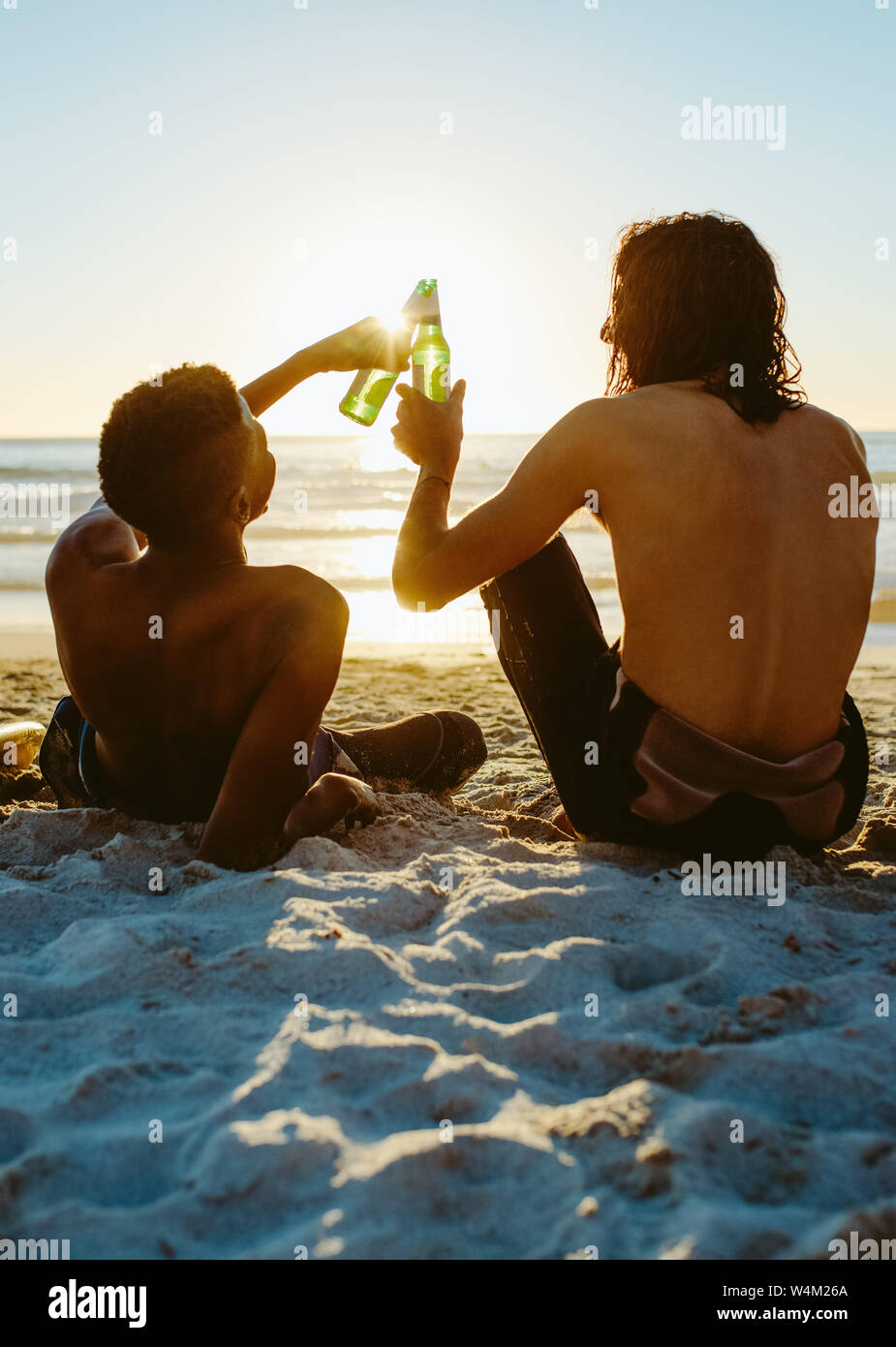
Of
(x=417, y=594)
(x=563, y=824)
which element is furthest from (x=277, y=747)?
(x=563, y=824)

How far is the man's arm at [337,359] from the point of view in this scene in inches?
135

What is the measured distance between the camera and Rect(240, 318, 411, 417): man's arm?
11.3 ft

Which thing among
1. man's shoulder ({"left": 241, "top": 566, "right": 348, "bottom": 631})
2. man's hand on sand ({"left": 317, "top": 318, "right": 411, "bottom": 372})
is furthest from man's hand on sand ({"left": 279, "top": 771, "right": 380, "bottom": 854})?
man's hand on sand ({"left": 317, "top": 318, "right": 411, "bottom": 372})

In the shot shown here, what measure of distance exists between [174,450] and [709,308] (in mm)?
1361

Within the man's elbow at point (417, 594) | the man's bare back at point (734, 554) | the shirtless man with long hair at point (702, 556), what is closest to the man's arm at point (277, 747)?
the man's elbow at point (417, 594)

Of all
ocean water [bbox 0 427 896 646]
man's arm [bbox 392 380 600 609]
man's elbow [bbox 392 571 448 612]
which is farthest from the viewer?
ocean water [bbox 0 427 896 646]

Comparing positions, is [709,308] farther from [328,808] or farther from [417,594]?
[328,808]

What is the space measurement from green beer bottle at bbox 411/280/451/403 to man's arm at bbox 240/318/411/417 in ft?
0.13

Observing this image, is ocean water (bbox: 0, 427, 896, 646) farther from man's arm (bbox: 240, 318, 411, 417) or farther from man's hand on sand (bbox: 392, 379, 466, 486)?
man's arm (bbox: 240, 318, 411, 417)

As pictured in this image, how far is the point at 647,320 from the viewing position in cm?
288

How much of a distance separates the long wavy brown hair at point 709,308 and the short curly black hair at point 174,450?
1072 mm

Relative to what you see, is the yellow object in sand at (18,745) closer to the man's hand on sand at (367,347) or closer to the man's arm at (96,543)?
the man's arm at (96,543)

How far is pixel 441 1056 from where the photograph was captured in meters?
1.94
